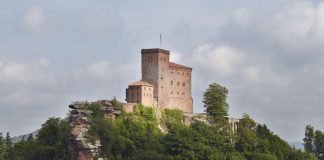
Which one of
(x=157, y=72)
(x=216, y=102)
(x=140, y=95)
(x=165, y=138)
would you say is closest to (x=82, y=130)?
(x=140, y=95)

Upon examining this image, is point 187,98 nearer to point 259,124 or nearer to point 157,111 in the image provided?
point 157,111

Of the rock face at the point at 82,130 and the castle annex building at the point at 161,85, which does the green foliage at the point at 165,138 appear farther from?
the castle annex building at the point at 161,85

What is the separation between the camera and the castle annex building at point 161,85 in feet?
341

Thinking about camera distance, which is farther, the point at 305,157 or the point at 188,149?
the point at 305,157


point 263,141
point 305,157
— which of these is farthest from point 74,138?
point 305,157

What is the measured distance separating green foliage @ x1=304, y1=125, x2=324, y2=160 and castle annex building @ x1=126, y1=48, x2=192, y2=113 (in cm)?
3950

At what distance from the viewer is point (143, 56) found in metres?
108

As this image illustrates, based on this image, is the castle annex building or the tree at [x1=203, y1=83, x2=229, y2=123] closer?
the castle annex building

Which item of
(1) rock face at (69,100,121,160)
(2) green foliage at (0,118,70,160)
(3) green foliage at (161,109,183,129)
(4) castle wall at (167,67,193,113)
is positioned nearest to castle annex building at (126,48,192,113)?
(4) castle wall at (167,67,193,113)

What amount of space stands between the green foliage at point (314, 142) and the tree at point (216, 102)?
34968 millimetres

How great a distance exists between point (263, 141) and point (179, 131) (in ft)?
55.9

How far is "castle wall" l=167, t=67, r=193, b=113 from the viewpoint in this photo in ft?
357

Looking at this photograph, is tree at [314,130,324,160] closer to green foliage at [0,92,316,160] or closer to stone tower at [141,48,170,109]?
green foliage at [0,92,316,160]

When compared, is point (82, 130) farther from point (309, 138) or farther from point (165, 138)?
point (309, 138)
